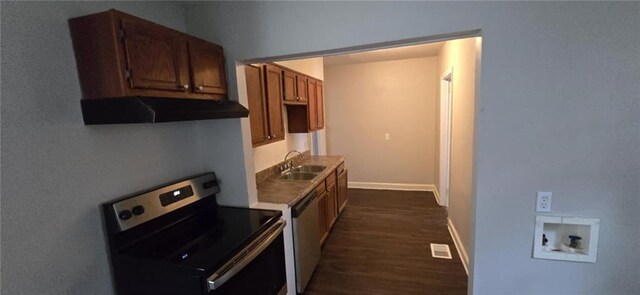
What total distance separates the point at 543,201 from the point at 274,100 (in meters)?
2.15

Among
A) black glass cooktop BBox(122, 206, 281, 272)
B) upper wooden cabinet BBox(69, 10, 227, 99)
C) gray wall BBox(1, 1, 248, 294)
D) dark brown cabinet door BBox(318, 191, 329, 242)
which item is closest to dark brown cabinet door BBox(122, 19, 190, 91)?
upper wooden cabinet BBox(69, 10, 227, 99)

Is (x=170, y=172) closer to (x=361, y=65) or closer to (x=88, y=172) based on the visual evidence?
(x=88, y=172)

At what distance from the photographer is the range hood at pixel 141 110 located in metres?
1.17

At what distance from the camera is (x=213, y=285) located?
122 centimetres

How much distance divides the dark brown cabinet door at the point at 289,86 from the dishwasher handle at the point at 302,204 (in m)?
1.09

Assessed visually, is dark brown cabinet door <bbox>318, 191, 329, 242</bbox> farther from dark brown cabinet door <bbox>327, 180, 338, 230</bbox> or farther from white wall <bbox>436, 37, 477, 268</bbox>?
white wall <bbox>436, 37, 477, 268</bbox>

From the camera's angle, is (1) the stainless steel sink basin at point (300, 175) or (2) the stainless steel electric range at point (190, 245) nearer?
(2) the stainless steel electric range at point (190, 245)

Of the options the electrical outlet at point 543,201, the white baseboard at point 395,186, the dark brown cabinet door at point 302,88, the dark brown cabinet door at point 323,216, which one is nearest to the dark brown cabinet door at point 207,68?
the dark brown cabinet door at point 302,88

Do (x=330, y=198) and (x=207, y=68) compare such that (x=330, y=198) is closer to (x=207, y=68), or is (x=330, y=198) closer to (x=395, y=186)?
(x=207, y=68)

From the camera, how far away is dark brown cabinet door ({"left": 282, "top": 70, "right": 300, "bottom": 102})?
9.32 ft

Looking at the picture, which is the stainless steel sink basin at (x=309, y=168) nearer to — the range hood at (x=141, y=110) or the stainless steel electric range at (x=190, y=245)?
the stainless steel electric range at (x=190, y=245)

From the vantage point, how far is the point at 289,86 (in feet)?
9.67

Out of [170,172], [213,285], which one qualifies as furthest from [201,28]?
[213,285]

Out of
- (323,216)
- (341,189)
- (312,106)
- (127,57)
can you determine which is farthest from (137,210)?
(341,189)
